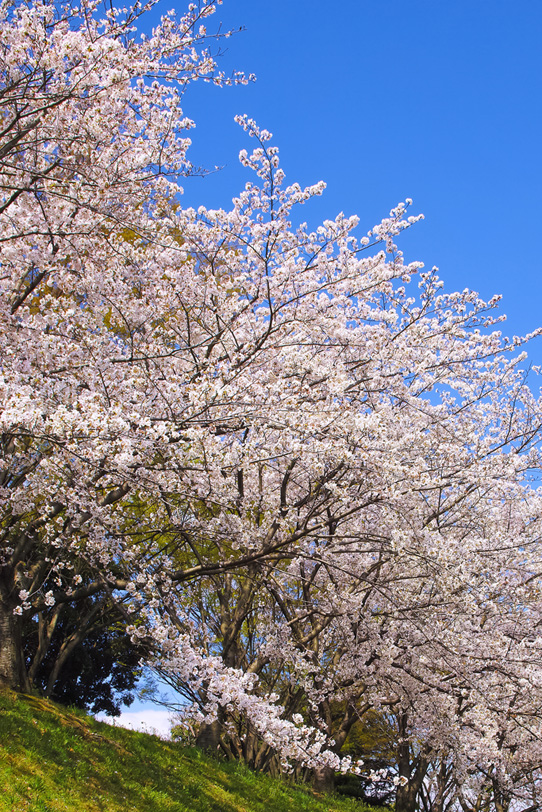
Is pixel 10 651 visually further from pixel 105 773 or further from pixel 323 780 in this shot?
pixel 323 780

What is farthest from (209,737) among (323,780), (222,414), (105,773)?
(222,414)

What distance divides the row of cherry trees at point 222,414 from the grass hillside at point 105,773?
93 cm

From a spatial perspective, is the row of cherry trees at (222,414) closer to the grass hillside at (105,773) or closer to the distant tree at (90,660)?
the grass hillside at (105,773)

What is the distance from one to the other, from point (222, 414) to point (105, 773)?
14.6 ft

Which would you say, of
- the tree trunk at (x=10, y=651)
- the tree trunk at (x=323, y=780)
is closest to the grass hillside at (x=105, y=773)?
the tree trunk at (x=10, y=651)

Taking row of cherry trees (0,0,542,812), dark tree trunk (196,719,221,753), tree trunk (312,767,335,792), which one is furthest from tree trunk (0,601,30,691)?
tree trunk (312,767,335,792)

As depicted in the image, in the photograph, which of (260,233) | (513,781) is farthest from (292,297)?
(513,781)

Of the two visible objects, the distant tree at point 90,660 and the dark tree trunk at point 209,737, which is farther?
the distant tree at point 90,660

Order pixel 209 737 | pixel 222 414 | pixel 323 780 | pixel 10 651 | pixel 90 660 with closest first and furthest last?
pixel 222 414 → pixel 10 651 → pixel 209 737 → pixel 323 780 → pixel 90 660

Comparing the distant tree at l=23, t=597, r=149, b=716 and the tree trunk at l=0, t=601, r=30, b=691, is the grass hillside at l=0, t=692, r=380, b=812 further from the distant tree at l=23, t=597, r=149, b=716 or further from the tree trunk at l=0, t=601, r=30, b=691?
the distant tree at l=23, t=597, r=149, b=716

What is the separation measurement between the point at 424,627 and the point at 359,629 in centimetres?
222

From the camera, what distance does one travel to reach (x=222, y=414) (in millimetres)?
6371

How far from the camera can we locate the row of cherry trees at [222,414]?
19.7 feet

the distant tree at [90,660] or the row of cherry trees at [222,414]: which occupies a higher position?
the row of cherry trees at [222,414]
